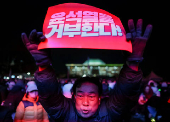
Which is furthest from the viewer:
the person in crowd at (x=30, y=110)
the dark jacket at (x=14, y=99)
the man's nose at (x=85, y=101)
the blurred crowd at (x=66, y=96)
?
the dark jacket at (x=14, y=99)

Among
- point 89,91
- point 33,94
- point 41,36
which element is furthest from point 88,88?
point 33,94

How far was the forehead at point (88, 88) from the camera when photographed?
1.92m

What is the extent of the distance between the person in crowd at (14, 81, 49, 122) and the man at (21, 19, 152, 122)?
166 centimetres

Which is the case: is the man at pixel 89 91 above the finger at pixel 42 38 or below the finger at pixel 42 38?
below

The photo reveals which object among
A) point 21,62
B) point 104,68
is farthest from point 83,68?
point 21,62

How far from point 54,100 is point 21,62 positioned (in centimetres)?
3404

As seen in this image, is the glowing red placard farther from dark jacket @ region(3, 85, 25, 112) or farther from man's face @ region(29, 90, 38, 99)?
dark jacket @ region(3, 85, 25, 112)

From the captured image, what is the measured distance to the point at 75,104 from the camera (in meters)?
1.94

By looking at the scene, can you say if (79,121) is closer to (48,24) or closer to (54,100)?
(54,100)

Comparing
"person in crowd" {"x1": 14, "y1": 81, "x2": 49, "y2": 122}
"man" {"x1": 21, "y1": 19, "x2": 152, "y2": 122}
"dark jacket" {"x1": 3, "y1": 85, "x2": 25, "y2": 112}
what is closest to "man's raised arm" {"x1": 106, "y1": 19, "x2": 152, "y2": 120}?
"man" {"x1": 21, "y1": 19, "x2": 152, "y2": 122}

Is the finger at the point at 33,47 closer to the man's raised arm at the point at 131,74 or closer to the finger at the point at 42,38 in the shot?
the finger at the point at 42,38

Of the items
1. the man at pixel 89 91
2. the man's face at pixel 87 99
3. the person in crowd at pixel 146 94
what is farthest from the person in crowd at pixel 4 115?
the person in crowd at pixel 146 94

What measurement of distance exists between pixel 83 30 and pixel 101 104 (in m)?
0.99

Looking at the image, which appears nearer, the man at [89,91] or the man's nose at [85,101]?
the man at [89,91]
